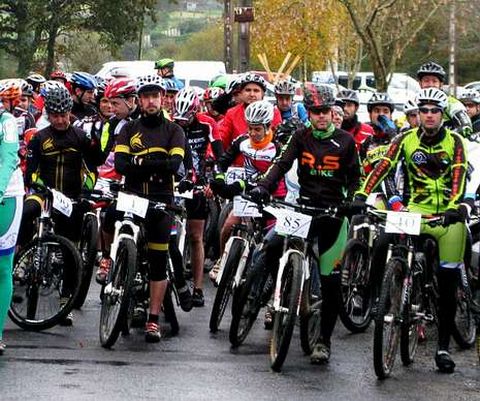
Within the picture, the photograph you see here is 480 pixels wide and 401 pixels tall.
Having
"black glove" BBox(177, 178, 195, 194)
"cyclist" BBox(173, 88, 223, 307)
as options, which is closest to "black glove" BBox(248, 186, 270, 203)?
"black glove" BBox(177, 178, 195, 194)

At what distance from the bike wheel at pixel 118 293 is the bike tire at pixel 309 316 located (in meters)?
1.28

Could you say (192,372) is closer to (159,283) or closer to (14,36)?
(159,283)

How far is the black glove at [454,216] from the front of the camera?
1007 cm

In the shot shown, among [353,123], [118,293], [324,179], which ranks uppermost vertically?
[353,123]

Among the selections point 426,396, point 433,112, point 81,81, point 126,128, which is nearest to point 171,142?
point 126,128

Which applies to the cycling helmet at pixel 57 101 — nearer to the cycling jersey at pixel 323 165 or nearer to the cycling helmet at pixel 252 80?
the cycling jersey at pixel 323 165

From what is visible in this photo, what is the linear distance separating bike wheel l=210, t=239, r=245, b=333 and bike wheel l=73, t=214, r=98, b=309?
1.13 metres

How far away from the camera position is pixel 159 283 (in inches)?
439

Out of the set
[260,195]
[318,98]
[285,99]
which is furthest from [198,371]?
[285,99]

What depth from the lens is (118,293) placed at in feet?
35.3

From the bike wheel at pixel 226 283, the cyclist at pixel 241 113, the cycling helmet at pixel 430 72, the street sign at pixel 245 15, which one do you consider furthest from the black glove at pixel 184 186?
the street sign at pixel 245 15

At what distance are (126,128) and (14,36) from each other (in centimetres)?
4354

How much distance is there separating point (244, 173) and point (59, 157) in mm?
1841

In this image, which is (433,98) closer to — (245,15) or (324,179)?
(324,179)
